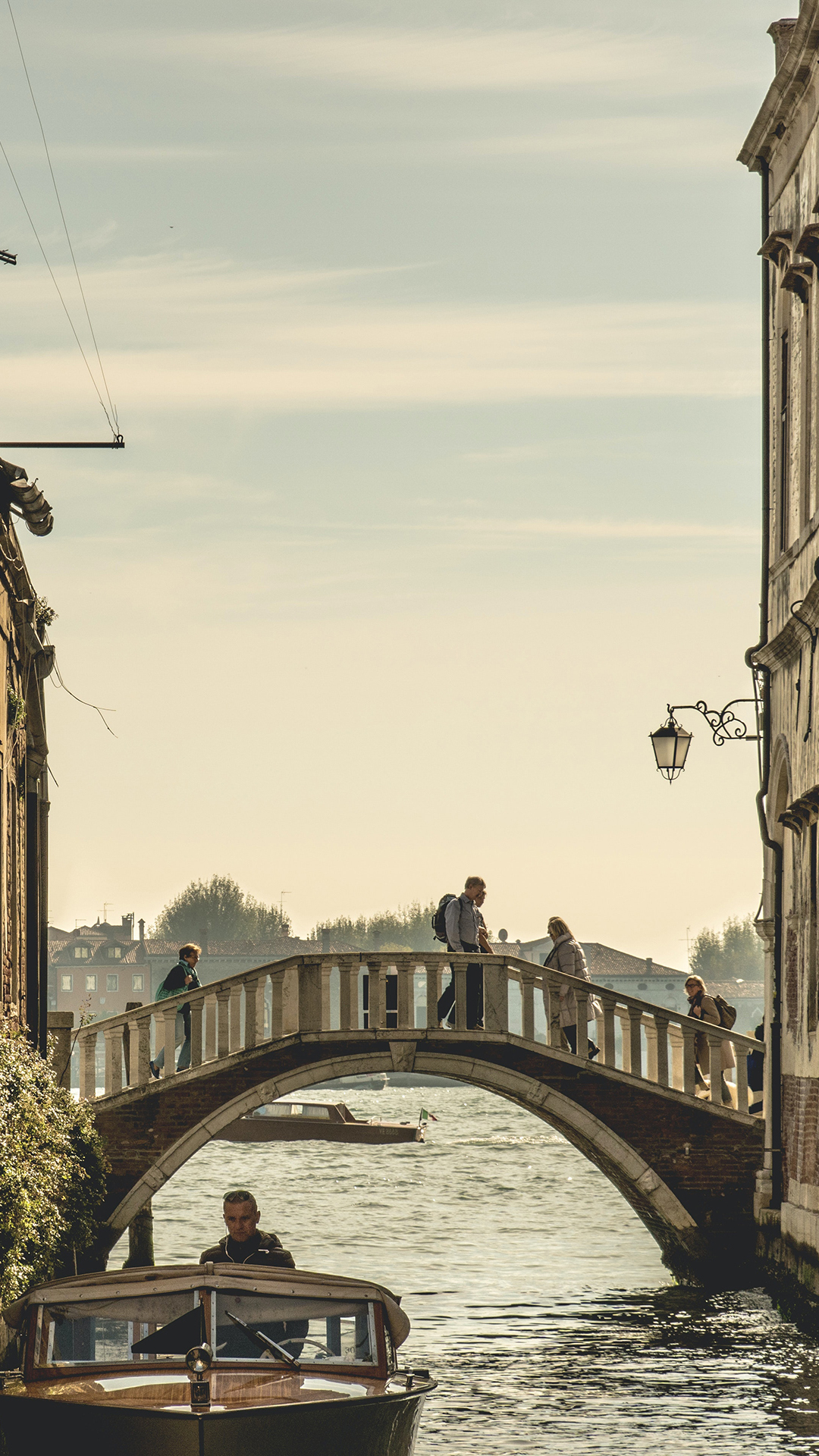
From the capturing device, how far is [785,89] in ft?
51.2

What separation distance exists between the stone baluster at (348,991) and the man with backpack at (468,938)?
77cm

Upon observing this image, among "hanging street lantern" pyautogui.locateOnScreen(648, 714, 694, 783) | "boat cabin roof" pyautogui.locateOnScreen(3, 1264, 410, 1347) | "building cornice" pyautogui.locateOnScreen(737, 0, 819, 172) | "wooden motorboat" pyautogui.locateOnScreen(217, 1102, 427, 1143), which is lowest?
"wooden motorboat" pyautogui.locateOnScreen(217, 1102, 427, 1143)

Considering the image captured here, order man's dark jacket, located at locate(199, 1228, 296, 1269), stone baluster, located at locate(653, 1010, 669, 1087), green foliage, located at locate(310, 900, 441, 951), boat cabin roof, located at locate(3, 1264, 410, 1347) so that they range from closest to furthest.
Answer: boat cabin roof, located at locate(3, 1264, 410, 1347) < man's dark jacket, located at locate(199, 1228, 296, 1269) < stone baluster, located at locate(653, 1010, 669, 1087) < green foliage, located at locate(310, 900, 441, 951)

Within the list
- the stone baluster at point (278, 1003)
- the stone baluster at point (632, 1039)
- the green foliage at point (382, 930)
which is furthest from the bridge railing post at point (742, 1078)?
the green foliage at point (382, 930)

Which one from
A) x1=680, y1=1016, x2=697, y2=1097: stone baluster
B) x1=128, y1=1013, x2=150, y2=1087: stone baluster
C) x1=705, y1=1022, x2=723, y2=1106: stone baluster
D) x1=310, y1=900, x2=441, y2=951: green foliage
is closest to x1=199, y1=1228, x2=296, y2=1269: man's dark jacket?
x1=128, y1=1013, x2=150, y2=1087: stone baluster

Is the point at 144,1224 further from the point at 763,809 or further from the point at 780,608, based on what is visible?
the point at 780,608

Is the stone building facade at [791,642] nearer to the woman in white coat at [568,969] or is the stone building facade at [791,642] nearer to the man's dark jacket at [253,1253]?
the woman in white coat at [568,969]

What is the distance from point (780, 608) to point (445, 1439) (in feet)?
23.8

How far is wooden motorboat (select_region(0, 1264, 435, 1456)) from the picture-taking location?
7.69 m

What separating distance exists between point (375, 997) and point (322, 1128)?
2451cm

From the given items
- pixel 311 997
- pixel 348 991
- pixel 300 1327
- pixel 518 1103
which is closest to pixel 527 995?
pixel 518 1103

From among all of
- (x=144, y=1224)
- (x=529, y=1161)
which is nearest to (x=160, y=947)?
(x=529, y=1161)

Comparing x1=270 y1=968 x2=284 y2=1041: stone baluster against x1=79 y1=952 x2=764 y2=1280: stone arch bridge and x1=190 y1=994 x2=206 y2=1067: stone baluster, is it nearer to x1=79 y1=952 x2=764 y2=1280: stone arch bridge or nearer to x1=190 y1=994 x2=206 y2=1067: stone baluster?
x1=79 y1=952 x2=764 y2=1280: stone arch bridge

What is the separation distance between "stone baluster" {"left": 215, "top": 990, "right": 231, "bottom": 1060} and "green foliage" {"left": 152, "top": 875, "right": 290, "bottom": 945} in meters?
96.8
